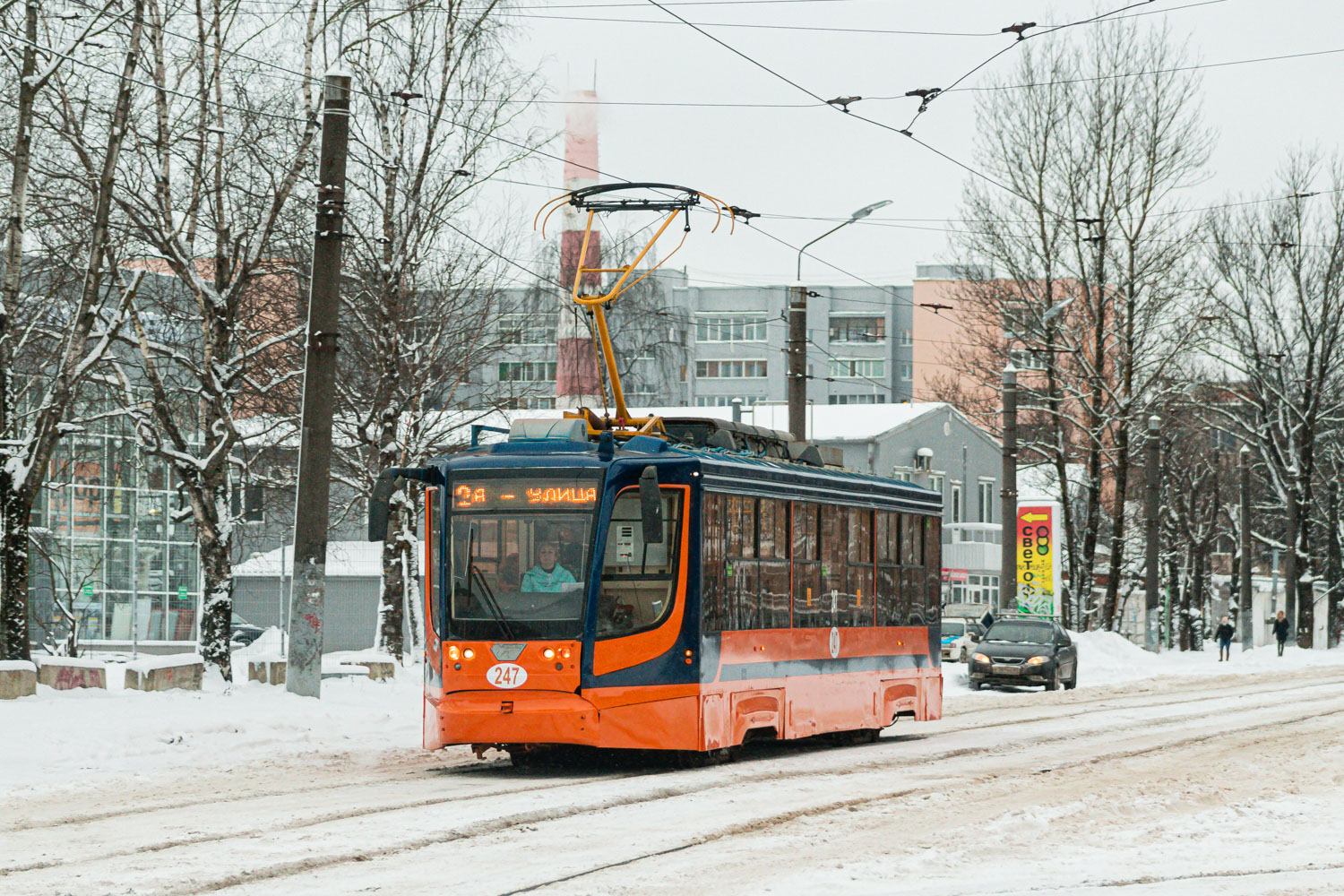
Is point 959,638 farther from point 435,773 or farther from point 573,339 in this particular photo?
point 435,773

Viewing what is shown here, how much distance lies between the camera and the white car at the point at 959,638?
48438 mm

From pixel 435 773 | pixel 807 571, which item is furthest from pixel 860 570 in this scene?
pixel 435 773

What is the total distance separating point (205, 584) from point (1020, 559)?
71.4 feet

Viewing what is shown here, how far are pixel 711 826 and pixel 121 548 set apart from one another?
111 ft

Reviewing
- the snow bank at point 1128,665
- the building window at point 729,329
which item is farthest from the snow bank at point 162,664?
the building window at point 729,329

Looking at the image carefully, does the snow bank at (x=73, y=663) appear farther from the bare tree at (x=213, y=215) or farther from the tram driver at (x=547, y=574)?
the tram driver at (x=547, y=574)

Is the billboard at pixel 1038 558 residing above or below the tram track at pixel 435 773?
above

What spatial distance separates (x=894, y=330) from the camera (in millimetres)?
121250

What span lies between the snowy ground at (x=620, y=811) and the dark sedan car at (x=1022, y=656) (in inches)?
491

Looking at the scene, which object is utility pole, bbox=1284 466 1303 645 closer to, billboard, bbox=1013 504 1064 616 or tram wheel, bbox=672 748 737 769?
billboard, bbox=1013 504 1064 616

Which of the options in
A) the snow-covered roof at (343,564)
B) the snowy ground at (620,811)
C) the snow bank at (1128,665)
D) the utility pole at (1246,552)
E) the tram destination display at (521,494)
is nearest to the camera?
the snowy ground at (620,811)

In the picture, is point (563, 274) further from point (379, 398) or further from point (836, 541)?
point (836, 541)

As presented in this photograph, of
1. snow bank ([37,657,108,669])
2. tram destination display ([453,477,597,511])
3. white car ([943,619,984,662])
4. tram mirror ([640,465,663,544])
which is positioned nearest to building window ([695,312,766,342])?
white car ([943,619,984,662])

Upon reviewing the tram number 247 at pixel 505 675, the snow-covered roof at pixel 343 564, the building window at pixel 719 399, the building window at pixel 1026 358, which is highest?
the building window at pixel 719 399
